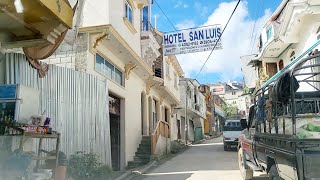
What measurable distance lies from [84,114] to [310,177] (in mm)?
7731

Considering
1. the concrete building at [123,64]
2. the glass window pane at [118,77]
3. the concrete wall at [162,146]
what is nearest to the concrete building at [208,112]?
the concrete wall at [162,146]

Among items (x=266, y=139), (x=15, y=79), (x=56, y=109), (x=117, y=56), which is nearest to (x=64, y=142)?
(x=56, y=109)

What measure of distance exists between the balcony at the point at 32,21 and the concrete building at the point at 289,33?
8499 millimetres

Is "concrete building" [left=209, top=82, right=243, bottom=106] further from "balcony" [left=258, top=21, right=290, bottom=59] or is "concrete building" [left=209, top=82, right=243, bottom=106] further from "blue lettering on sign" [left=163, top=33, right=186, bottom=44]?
"blue lettering on sign" [left=163, top=33, right=186, bottom=44]

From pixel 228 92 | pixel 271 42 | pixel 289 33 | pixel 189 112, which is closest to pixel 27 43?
pixel 289 33

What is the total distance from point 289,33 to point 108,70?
9294mm

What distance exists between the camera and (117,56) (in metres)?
15.6

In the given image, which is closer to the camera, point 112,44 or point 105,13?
point 105,13

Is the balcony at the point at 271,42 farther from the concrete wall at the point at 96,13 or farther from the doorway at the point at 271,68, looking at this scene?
the concrete wall at the point at 96,13

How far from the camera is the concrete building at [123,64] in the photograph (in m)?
12.6

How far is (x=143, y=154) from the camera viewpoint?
59.9 ft

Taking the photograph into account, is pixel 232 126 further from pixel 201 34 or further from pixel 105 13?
→ pixel 105 13

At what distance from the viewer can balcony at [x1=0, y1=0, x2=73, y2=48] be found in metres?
6.08

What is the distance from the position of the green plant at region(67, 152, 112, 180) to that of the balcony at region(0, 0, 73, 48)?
3.91 metres
